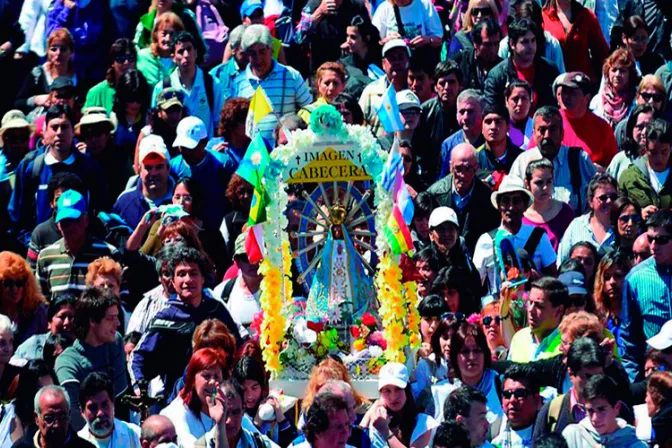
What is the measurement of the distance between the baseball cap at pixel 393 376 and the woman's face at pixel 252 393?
2.76ft

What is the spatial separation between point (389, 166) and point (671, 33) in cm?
733

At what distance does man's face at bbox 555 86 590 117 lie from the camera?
64.0ft

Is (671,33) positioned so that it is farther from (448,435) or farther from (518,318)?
(448,435)

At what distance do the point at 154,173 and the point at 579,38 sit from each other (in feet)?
16.2

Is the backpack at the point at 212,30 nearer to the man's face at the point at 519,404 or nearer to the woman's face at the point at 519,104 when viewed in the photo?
the woman's face at the point at 519,104

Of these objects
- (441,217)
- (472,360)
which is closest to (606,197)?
(441,217)

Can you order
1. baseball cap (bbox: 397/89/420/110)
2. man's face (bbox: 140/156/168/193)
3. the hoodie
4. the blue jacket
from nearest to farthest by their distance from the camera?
the hoodie, the blue jacket, man's face (bbox: 140/156/168/193), baseball cap (bbox: 397/89/420/110)

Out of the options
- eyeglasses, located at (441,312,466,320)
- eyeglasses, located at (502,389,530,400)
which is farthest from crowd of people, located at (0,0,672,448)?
eyeglasses, located at (441,312,466,320)

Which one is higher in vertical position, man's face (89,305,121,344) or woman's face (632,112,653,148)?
woman's face (632,112,653,148)

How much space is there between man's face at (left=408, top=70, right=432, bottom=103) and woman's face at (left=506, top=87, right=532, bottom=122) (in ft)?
3.60

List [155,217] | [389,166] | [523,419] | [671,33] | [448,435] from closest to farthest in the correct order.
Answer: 1. [448,435]
2. [523,419]
3. [389,166]
4. [155,217]
5. [671,33]

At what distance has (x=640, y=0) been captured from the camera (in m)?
22.3

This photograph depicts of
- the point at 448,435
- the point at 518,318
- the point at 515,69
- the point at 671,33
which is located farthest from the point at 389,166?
the point at 671,33

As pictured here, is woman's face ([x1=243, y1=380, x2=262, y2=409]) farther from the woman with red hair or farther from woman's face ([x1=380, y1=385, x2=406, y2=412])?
woman's face ([x1=380, y1=385, x2=406, y2=412])
